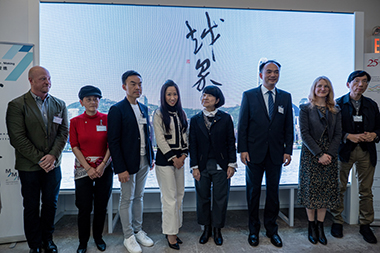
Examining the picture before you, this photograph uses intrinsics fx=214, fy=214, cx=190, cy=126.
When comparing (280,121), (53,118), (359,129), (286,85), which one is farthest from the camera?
(286,85)

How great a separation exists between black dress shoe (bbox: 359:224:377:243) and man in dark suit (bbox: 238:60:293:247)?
100 centimetres

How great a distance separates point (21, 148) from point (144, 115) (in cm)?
115

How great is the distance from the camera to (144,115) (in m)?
2.19

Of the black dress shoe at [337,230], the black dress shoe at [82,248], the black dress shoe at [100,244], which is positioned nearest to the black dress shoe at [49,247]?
the black dress shoe at [82,248]

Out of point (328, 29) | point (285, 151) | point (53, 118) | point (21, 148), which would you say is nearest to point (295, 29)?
point (328, 29)

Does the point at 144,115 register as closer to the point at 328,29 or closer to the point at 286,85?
the point at 286,85

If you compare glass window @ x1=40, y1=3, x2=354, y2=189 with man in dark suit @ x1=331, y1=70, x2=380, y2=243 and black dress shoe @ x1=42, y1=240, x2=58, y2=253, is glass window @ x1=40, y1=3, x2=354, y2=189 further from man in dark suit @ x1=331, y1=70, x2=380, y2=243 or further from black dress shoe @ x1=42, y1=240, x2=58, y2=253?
black dress shoe @ x1=42, y1=240, x2=58, y2=253

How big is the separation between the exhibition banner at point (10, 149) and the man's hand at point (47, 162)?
2.19ft

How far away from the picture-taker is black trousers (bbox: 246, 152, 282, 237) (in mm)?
2266

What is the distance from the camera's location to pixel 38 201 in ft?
6.70

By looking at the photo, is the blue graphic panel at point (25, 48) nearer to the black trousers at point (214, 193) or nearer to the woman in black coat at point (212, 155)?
the woman in black coat at point (212, 155)

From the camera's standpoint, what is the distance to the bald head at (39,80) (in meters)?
2.01

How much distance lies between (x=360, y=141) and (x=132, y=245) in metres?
2.71

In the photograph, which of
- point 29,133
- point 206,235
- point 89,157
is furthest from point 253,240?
point 29,133
